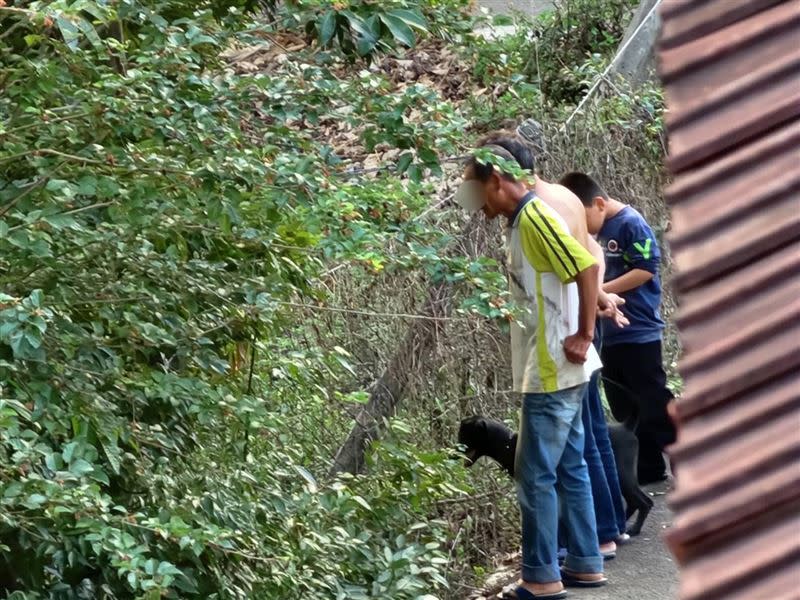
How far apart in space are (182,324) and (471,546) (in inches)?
124

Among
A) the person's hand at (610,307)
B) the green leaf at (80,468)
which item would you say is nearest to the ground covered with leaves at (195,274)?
the green leaf at (80,468)

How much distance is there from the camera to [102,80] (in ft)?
15.6

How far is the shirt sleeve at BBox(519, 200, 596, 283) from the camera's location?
20.4ft

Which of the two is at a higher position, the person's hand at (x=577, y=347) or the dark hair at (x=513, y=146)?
the dark hair at (x=513, y=146)

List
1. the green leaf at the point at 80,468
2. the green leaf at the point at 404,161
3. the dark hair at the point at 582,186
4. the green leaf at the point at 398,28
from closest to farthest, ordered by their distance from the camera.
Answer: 1. the green leaf at the point at 80,468
2. the green leaf at the point at 398,28
3. the green leaf at the point at 404,161
4. the dark hair at the point at 582,186

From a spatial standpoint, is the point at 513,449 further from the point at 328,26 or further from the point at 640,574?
the point at 328,26

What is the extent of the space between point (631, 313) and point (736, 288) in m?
6.80

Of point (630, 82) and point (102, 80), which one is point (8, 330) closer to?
point (102, 80)

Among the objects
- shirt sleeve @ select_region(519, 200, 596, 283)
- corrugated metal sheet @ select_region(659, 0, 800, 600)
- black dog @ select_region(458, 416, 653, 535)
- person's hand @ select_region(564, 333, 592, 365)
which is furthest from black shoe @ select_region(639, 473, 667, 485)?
corrugated metal sheet @ select_region(659, 0, 800, 600)

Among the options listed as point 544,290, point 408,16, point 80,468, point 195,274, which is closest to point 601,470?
point 544,290

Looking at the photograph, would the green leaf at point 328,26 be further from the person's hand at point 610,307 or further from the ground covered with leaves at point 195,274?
the person's hand at point 610,307

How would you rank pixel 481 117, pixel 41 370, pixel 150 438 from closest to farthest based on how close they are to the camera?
pixel 41 370, pixel 150 438, pixel 481 117

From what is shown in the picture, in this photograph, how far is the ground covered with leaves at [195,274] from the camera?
4.51 m

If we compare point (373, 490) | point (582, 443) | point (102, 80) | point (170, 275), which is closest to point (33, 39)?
point (102, 80)
